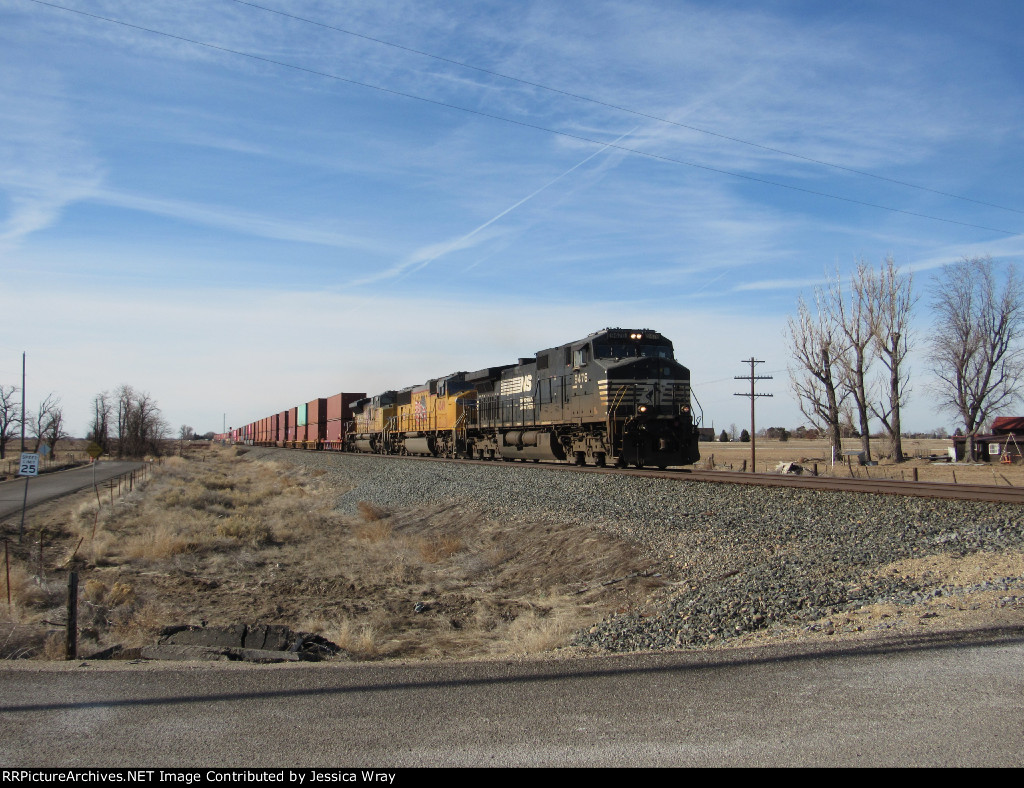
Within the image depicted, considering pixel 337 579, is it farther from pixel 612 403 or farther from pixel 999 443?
pixel 999 443

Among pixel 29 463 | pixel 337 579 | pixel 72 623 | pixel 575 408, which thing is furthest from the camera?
pixel 575 408

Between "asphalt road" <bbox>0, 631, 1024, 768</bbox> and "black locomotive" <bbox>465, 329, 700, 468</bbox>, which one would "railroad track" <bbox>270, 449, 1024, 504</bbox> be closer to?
"black locomotive" <bbox>465, 329, 700, 468</bbox>

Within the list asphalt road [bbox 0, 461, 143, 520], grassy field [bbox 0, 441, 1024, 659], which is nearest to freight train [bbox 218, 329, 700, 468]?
grassy field [bbox 0, 441, 1024, 659]

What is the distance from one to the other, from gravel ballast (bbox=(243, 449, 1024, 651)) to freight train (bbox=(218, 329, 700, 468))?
237 cm

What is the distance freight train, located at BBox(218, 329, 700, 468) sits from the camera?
1950 centimetres

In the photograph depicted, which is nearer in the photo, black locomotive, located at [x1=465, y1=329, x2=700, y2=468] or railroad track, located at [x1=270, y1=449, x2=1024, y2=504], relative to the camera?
railroad track, located at [x1=270, y1=449, x2=1024, y2=504]

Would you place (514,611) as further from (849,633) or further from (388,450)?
(388,450)

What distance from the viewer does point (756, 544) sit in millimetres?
10133

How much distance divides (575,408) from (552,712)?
17.5 meters

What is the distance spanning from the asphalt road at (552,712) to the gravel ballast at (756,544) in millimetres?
1770

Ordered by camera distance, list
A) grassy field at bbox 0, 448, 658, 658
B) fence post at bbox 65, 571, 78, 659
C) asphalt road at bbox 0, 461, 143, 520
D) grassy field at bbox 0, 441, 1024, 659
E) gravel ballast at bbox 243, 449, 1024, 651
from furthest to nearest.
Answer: asphalt road at bbox 0, 461, 143, 520
grassy field at bbox 0, 448, 658, 658
grassy field at bbox 0, 441, 1024, 659
gravel ballast at bbox 243, 449, 1024, 651
fence post at bbox 65, 571, 78, 659

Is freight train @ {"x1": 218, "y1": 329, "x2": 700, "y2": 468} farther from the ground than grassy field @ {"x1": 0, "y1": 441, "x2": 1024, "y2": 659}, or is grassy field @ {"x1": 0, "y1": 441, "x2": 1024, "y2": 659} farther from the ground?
freight train @ {"x1": 218, "y1": 329, "x2": 700, "y2": 468}

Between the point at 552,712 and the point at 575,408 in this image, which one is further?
the point at 575,408

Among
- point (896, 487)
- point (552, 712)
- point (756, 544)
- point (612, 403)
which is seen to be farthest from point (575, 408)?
point (552, 712)
